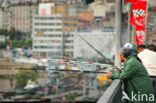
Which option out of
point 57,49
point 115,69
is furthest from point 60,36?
point 115,69

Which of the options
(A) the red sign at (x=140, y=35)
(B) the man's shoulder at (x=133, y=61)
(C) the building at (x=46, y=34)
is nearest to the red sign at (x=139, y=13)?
(A) the red sign at (x=140, y=35)

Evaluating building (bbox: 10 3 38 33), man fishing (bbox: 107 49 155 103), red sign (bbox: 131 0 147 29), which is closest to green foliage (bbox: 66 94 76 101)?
building (bbox: 10 3 38 33)

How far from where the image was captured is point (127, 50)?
9.31 feet

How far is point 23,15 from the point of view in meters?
111

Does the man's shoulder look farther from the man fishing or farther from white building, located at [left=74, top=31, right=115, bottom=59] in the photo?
white building, located at [left=74, top=31, right=115, bottom=59]

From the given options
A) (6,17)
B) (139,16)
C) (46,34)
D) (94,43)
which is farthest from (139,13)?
(6,17)

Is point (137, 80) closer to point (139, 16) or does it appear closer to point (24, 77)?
point (139, 16)

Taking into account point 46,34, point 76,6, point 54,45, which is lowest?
point 54,45

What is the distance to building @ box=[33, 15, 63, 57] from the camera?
8594 cm

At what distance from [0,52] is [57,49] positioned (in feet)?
69.7

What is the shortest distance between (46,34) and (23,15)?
1112 inches

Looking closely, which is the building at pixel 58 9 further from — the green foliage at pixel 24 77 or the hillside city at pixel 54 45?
the green foliage at pixel 24 77

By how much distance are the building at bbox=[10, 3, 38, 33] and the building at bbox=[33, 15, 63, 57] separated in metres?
17.9

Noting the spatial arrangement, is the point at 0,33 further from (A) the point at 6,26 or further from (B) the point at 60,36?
(B) the point at 60,36
